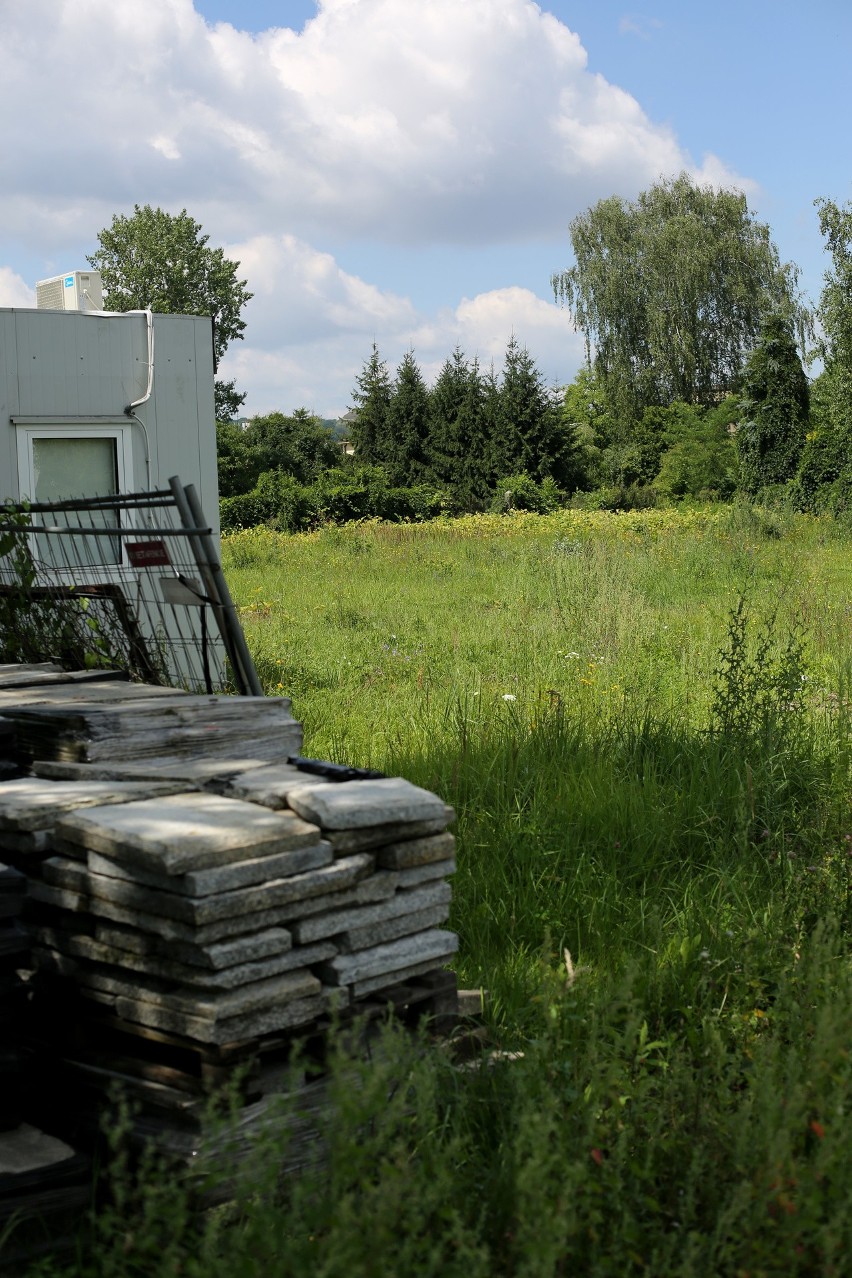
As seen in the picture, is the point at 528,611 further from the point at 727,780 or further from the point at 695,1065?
the point at 695,1065

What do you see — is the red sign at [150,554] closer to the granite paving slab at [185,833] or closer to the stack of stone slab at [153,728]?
the stack of stone slab at [153,728]

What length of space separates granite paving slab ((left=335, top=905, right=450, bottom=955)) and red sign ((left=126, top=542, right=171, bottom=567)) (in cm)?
230

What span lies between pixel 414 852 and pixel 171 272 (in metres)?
59.5

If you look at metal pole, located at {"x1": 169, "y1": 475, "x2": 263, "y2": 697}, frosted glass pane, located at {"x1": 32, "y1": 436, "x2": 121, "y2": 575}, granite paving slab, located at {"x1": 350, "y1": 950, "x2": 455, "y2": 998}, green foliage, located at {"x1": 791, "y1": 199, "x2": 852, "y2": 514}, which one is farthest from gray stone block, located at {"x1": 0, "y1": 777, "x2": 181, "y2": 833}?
green foliage, located at {"x1": 791, "y1": 199, "x2": 852, "y2": 514}

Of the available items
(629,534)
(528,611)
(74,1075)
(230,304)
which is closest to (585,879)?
(74,1075)

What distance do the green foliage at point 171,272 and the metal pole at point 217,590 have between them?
53.9 m

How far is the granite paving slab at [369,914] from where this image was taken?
2.78 meters

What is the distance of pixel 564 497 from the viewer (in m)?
37.7

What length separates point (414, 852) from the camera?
303cm

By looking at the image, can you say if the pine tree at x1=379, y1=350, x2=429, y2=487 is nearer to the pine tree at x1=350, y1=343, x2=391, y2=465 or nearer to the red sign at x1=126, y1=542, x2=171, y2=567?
the pine tree at x1=350, y1=343, x2=391, y2=465

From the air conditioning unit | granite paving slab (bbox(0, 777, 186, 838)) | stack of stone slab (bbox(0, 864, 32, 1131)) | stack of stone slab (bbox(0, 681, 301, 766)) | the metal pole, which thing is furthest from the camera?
the air conditioning unit

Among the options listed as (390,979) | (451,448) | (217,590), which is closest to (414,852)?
(390,979)

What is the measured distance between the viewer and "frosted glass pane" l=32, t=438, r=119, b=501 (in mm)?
9430

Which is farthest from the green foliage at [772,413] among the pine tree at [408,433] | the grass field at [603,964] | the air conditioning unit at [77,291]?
the air conditioning unit at [77,291]
